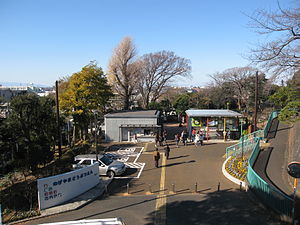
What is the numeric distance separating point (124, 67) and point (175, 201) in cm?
2919

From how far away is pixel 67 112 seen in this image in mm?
22562

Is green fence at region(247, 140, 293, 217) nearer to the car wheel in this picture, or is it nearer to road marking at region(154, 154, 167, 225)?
road marking at region(154, 154, 167, 225)

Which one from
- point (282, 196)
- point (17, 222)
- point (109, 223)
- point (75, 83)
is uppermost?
point (75, 83)

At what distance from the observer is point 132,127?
23766 millimetres

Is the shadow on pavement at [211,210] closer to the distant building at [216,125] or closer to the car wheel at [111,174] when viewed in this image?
the car wheel at [111,174]

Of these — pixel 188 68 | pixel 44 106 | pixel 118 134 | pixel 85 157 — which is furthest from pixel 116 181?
pixel 188 68

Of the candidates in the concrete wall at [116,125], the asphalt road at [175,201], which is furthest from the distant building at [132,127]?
the asphalt road at [175,201]

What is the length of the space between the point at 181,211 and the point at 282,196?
3592 mm

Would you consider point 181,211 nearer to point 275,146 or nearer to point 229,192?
point 229,192

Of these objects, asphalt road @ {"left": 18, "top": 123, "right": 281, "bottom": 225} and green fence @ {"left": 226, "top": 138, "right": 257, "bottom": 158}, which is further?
green fence @ {"left": 226, "top": 138, "right": 257, "bottom": 158}

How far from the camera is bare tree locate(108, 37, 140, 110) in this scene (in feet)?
119

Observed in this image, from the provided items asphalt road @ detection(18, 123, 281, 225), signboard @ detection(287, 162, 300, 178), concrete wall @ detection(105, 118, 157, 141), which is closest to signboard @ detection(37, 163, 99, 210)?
asphalt road @ detection(18, 123, 281, 225)

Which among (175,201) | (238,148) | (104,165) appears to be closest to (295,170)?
(175,201)

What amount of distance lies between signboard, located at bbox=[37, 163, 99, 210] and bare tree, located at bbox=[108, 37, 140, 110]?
25528mm
